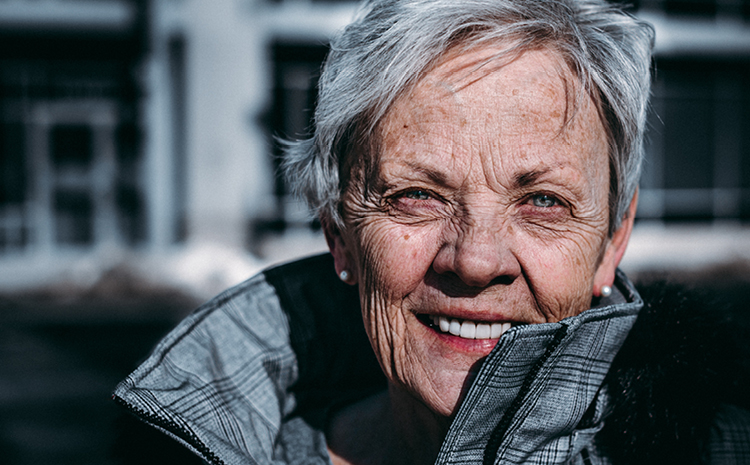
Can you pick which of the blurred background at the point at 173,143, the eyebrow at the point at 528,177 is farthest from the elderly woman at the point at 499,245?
the blurred background at the point at 173,143

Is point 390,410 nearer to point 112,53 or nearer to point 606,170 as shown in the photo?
point 606,170

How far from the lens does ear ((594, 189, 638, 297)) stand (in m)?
1.38

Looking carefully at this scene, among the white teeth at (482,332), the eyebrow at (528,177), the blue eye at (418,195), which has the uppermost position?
the eyebrow at (528,177)

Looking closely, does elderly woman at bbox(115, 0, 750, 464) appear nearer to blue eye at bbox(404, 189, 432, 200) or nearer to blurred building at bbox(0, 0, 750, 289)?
blue eye at bbox(404, 189, 432, 200)

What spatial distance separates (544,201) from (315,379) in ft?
2.92

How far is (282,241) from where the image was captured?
10.3 meters

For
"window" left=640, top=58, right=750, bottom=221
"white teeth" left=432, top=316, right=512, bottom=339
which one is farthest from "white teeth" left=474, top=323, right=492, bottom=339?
"window" left=640, top=58, right=750, bottom=221

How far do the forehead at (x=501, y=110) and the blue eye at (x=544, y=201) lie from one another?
0.09 m

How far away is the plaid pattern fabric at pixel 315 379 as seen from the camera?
1.18 m

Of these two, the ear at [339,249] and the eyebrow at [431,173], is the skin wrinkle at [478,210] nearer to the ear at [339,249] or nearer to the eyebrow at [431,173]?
the eyebrow at [431,173]

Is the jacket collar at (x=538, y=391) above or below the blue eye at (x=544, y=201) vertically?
below

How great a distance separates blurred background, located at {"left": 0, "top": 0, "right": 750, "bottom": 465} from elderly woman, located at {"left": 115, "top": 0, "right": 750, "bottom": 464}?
7.25 metres

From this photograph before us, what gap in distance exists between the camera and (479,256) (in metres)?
1.18

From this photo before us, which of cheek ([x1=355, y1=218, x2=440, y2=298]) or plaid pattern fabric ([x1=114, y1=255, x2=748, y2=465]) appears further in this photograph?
cheek ([x1=355, y1=218, x2=440, y2=298])
